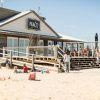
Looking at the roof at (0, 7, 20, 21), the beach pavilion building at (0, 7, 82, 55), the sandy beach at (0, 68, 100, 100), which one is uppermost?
the roof at (0, 7, 20, 21)

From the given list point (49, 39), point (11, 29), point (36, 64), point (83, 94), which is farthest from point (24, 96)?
point (49, 39)

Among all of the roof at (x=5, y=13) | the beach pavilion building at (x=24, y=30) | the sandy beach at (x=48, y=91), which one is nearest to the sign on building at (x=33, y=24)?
the beach pavilion building at (x=24, y=30)

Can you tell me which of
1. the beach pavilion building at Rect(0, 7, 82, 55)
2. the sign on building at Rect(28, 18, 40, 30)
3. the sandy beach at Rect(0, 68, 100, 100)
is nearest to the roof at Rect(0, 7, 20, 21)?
the beach pavilion building at Rect(0, 7, 82, 55)

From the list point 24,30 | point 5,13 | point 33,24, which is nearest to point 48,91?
point 24,30

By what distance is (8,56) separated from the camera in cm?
2839

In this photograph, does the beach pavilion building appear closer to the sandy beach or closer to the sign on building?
the sign on building

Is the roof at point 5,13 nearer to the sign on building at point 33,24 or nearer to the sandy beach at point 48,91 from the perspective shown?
the sign on building at point 33,24

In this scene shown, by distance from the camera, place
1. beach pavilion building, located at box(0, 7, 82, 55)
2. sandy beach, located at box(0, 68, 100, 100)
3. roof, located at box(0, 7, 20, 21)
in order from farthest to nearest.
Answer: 1. roof, located at box(0, 7, 20, 21)
2. beach pavilion building, located at box(0, 7, 82, 55)
3. sandy beach, located at box(0, 68, 100, 100)

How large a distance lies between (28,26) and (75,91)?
924 inches

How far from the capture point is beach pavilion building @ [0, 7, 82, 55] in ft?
113

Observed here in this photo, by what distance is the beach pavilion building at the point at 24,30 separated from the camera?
113 ft

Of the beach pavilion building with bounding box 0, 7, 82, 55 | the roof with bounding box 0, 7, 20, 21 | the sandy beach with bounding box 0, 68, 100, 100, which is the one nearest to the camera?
the sandy beach with bounding box 0, 68, 100, 100

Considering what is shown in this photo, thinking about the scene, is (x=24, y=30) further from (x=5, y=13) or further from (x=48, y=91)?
(x=48, y=91)

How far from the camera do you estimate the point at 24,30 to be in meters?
36.8
